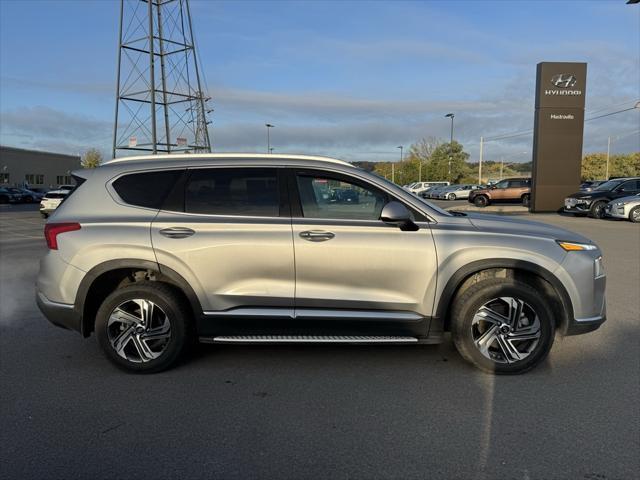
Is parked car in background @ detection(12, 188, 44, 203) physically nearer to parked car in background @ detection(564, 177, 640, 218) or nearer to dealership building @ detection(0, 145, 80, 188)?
dealership building @ detection(0, 145, 80, 188)

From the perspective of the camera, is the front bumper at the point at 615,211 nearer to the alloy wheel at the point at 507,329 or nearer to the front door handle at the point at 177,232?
the alloy wheel at the point at 507,329

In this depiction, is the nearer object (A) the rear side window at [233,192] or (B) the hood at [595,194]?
(A) the rear side window at [233,192]

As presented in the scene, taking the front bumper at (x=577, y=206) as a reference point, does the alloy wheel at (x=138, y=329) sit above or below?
below

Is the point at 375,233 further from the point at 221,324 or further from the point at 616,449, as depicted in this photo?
the point at 616,449

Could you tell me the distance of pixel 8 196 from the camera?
4331 cm

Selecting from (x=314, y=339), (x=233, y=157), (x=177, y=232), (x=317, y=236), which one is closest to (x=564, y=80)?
(x=233, y=157)

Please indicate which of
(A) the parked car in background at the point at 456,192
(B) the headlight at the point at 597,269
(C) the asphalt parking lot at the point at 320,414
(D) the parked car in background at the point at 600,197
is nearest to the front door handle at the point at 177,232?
(C) the asphalt parking lot at the point at 320,414

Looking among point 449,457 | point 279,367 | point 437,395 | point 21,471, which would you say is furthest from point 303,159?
point 21,471

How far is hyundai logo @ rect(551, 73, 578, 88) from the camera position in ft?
79.3

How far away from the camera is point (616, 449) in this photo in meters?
3.00

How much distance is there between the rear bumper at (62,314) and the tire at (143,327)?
0.63ft

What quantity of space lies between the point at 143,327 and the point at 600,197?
21.4 meters

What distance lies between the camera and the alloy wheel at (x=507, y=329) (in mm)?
4066

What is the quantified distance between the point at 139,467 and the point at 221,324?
140 centimetres
